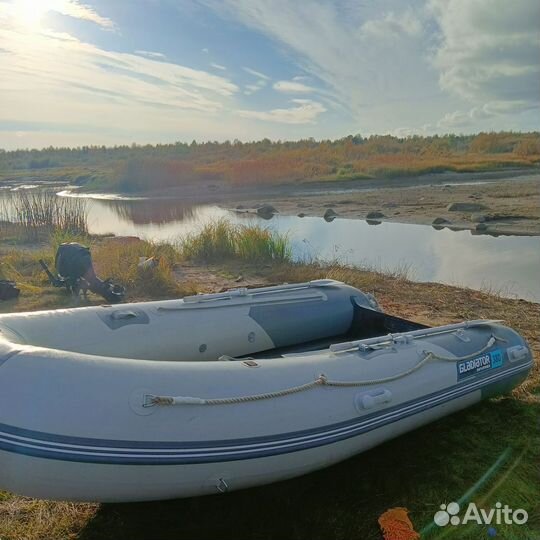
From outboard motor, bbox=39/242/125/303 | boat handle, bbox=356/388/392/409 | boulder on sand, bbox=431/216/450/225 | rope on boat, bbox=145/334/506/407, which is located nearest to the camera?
rope on boat, bbox=145/334/506/407

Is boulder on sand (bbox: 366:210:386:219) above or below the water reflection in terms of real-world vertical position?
above

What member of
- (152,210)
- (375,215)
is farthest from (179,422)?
(152,210)

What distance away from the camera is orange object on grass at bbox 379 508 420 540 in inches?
84.9

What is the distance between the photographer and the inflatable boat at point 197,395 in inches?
74.8

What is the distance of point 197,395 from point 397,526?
993mm

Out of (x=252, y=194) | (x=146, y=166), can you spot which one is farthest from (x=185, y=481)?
(x=146, y=166)

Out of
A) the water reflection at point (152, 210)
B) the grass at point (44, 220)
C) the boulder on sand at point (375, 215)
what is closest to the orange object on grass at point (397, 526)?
the grass at point (44, 220)

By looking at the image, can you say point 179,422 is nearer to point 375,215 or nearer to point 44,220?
point 44,220

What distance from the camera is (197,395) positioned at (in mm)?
2105

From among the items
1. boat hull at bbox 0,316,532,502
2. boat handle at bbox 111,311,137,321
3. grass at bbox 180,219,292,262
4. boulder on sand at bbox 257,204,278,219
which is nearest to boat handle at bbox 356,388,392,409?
boat hull at bbox 0,316,532,502

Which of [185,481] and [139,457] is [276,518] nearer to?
[185,481]

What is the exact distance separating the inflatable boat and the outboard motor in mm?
2507

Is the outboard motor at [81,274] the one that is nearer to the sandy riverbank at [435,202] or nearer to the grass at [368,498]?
the grass at [368,498]

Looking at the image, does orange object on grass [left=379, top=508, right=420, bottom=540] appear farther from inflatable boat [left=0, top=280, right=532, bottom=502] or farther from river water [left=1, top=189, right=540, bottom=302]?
river water [left=1, top=189, right=540, bottom=302]
